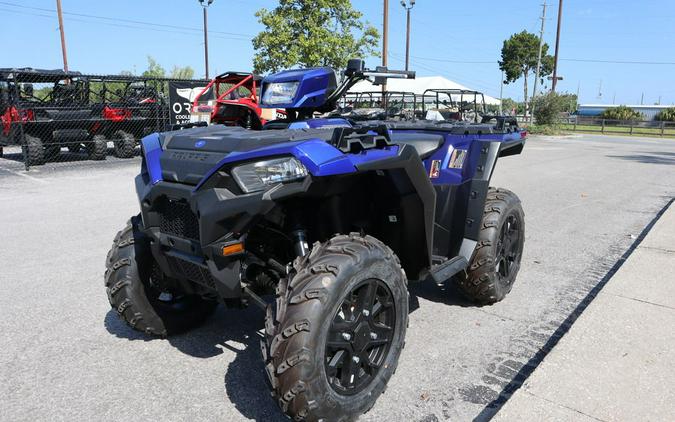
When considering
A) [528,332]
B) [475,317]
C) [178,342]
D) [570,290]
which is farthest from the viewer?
[570,290]

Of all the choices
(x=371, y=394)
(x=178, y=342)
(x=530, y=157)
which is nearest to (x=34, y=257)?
(x=178, y=342)

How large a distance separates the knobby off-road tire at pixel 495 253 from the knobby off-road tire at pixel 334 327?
134 cm

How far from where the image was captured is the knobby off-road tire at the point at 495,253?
386 cm

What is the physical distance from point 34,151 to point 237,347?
11.9 meters

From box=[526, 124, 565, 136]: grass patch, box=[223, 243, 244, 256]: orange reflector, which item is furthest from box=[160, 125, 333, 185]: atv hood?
box=[526, 124, 565, 136]: grass patch

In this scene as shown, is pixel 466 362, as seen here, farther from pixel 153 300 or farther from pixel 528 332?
pixel 153 300

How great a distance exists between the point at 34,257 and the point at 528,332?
4835mm

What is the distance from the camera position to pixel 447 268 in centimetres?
344

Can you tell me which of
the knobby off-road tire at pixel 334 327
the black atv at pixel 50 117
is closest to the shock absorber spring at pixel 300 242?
the knobby off-road tire at pixel 334 327

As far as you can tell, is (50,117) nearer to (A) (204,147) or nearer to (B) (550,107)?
(A) (204,147)

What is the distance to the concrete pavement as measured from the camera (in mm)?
2535

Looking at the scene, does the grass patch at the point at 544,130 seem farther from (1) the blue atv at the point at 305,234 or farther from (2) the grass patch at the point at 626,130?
(1) the blue atv at the point at 305,234

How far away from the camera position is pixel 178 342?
11.4 ft

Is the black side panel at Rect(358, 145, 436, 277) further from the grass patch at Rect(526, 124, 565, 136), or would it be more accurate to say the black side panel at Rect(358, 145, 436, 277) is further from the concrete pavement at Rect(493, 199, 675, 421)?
the grass patch at Rect(526, 124, 565, 136)
